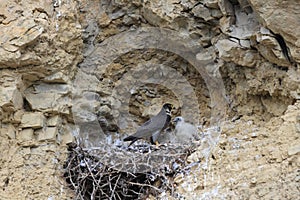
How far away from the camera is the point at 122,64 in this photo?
5.81 metres

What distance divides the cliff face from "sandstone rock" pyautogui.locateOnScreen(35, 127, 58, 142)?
0.04 ft

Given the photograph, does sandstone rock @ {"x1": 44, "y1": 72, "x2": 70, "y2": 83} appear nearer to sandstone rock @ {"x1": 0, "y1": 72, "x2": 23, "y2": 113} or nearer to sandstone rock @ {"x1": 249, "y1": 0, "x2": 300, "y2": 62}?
sandstone rock @ {"x1": 0, "y1": 72, "x2": 23, "y2": 113}

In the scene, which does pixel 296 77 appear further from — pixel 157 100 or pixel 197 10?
pixel 157 100

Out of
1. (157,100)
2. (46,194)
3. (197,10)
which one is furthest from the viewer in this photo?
(157,100)

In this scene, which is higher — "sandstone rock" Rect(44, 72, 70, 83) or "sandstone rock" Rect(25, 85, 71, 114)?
"sandstone rock" Rect(44, 72, 70, 83)

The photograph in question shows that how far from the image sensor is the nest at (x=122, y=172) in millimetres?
4973

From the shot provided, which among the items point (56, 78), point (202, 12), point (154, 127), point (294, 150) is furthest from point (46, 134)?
point (294, 150)

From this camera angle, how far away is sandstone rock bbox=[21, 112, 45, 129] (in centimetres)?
511

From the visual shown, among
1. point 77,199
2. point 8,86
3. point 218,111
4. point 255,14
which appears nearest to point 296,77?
point 255,14

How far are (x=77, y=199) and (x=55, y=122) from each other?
708 mm

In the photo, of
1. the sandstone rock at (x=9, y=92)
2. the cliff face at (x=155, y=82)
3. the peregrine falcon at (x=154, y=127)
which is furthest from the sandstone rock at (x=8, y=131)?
the peregrine falcon at (x=154, y=127)

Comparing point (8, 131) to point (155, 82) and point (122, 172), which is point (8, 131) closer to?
point (122, 172)

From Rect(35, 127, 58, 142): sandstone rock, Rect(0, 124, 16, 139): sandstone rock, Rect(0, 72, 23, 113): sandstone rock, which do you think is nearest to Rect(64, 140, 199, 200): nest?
Rect(35, 127, 58, 142): sandstone rock

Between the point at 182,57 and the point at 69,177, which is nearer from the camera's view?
the point at 69,177
